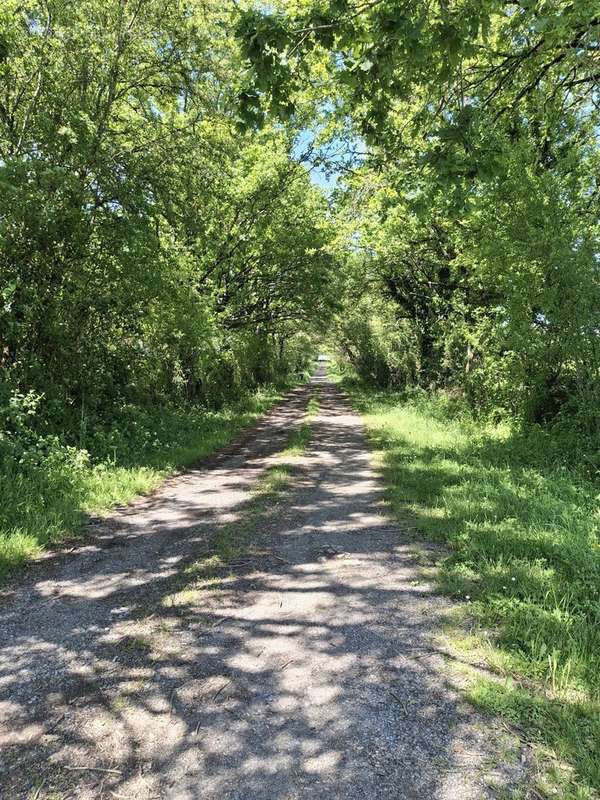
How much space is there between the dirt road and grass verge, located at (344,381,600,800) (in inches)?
11.1

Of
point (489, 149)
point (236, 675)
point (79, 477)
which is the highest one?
point (489, 149)

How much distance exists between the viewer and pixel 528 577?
14.1 ft

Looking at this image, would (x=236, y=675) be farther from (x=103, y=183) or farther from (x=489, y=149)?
(x=103, y=183)

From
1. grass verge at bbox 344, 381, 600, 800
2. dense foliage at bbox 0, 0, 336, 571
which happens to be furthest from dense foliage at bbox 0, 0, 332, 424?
grass verge at bbox 344, 381, 600, 800

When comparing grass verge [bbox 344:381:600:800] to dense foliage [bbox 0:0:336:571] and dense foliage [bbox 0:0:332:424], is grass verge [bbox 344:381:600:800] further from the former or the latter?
dense foliage [bbox 0:0:332:424]

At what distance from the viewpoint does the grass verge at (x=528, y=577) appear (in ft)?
8.75

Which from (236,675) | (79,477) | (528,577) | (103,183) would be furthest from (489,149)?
(79,477)

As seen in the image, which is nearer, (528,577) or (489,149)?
(528,577)

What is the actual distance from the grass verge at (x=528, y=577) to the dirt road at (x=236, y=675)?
0.28m

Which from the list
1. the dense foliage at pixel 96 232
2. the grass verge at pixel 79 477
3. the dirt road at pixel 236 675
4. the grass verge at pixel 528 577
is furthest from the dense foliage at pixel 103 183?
the grass verge at pixel 528 577

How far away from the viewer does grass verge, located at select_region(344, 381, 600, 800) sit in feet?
8.75

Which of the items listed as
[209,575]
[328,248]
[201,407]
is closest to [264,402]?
[201,407]

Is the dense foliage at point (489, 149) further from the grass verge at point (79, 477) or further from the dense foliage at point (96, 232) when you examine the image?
the grass verge at point (79, 477)

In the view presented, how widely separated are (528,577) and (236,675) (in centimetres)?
265
